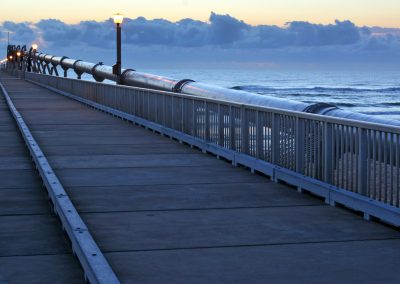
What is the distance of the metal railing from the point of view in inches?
354

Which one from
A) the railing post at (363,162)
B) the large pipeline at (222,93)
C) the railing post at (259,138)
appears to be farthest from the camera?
the large pipeline at (222,93)

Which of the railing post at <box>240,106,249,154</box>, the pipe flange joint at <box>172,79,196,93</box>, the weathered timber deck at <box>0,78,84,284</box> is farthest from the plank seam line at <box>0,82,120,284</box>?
the pipe flange joint at <box>172,79,196,93</box>

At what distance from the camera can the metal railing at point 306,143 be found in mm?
8984

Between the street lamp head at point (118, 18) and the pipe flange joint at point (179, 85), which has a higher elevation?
the street lamp head at point (118, 18)

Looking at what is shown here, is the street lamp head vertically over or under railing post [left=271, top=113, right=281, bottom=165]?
over

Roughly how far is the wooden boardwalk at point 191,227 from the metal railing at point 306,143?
0.32 metres

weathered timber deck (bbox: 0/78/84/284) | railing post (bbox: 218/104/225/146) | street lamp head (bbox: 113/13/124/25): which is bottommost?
weathered timber deck (bbox: 0/78/84/284)

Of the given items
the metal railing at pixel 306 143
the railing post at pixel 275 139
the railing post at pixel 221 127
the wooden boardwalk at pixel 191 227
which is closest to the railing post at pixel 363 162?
the metal railing at pixel 306 143

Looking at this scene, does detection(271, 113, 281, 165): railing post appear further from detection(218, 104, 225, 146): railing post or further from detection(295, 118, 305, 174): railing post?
detection(218, 104, 225, 146): railing post

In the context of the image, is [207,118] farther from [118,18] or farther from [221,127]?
[118,18]

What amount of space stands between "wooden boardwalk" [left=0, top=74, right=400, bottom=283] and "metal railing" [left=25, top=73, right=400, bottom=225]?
32 cm

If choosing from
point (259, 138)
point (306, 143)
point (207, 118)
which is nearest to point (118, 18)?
point (207, 118)

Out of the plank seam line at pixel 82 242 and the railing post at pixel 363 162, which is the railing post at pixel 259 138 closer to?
the plank seam line at pixel 82 242

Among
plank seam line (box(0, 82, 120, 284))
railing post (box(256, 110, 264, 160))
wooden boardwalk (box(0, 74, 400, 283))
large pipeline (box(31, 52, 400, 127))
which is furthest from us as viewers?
large pipeline (box(31, 52, 400, 127))
